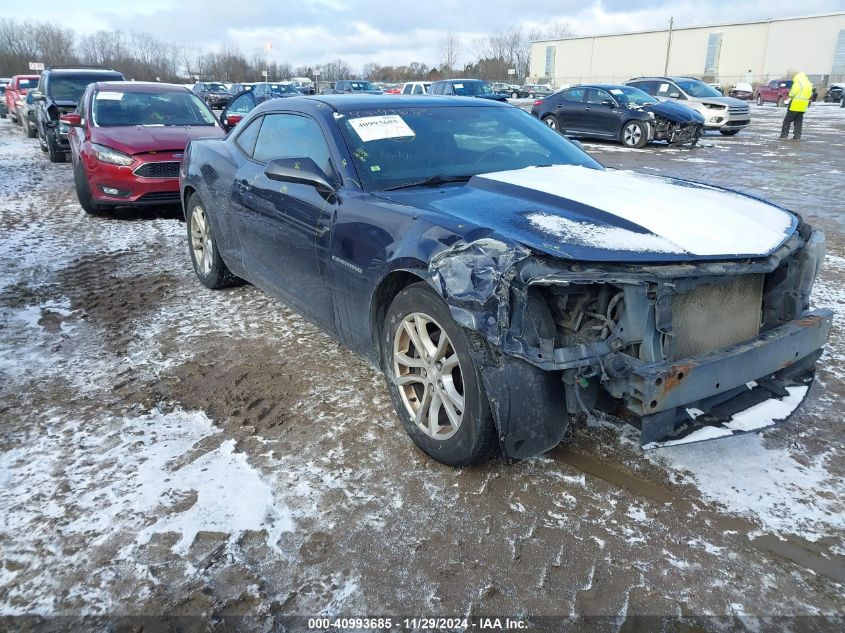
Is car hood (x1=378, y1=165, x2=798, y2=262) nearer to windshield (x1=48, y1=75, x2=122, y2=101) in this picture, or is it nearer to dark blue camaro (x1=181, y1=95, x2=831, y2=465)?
dark blue camaro (x1=181, y1=95, x2=831, y2=465)

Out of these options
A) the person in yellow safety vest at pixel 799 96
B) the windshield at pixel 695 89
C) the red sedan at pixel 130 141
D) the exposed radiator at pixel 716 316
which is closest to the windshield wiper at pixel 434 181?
the exposed radiator at pixel 716 316

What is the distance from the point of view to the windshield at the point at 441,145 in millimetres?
3389

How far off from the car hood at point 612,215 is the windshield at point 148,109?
6.80m

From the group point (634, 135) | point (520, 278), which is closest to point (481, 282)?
point (520, 278)

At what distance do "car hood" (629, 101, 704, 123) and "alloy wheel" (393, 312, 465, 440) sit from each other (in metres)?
14.6

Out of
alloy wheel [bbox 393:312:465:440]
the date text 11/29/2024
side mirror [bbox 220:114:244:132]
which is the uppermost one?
side mirror [bbox 220:114:244:132]

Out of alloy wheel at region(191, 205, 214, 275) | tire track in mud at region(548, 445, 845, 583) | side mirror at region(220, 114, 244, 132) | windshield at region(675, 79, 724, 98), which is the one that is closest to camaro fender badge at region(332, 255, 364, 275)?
tire track in mud at region(548, 445, 845, 583)

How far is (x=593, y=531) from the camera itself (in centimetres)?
243

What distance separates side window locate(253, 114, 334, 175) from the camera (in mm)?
3568

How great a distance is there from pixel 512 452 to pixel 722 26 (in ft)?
242

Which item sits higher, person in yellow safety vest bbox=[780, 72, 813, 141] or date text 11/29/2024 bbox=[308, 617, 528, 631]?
person in yellow safety vest bbox=[780, 72, 813, 141]

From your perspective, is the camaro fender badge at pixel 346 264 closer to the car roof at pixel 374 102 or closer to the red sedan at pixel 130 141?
the car roof at pixel 374 102

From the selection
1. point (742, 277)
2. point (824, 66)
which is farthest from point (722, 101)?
point (824, 66)

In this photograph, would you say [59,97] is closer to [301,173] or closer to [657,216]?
[301,173]
